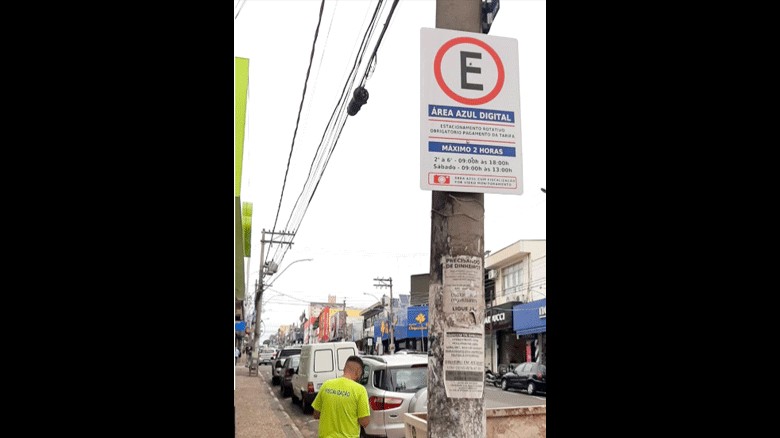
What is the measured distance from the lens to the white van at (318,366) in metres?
17.8

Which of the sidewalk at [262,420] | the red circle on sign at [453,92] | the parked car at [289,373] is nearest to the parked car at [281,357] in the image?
the parked car at [289,373]

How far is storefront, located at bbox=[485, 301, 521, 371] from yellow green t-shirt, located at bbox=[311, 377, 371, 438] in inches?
1368

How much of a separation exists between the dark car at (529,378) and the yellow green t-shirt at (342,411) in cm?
2152

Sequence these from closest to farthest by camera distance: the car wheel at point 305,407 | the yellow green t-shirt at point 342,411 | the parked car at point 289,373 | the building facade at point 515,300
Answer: the yellow green t-shirt at point 342,411, the car wheel at point 305,407, the parked car at point 289,373, the building facade at point 515,300

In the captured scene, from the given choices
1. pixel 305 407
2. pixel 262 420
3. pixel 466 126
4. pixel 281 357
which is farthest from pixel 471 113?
pixel 281 357

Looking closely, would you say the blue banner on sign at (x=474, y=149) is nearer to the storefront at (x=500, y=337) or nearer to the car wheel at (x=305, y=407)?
the car wheel at (x=305, y=407)

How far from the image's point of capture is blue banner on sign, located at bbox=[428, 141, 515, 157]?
413cm

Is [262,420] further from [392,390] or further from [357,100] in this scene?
[357,100]

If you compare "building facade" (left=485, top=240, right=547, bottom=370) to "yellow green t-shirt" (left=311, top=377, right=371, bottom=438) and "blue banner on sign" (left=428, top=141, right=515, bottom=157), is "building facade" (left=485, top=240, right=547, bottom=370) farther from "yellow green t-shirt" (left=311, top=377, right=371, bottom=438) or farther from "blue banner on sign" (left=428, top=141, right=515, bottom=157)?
"blue banner on sign" (left=428, top=141, right=515, bottom=157)

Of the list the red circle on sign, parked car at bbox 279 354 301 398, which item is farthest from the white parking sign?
parked car at bbox 279 354 301 398
